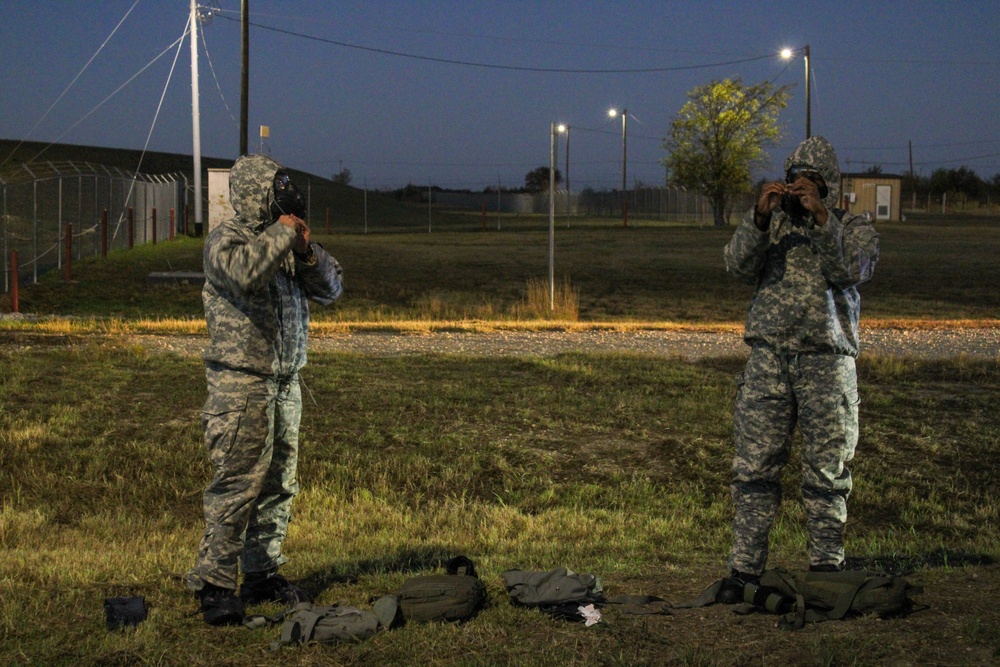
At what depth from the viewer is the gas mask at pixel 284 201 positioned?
4781mm

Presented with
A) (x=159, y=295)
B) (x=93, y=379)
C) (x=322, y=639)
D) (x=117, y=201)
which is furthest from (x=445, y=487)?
(x=117, y=201)

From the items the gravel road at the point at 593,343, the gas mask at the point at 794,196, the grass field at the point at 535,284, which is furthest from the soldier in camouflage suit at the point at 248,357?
the grass field at the point at 535,284

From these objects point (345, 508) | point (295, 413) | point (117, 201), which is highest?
point (117, 201)

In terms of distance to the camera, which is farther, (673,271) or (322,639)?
(673,271)

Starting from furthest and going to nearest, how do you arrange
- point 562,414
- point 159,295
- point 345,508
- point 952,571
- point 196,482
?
point 159,295 → point 562,414 → point 196,482 → point 345,508 → point 952,571

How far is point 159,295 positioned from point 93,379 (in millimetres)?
10135

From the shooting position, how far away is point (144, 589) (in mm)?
5246

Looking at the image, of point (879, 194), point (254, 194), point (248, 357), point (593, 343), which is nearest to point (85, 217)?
point (593, 343)

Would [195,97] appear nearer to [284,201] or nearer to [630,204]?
[284,201]

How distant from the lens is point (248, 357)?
4.71 m

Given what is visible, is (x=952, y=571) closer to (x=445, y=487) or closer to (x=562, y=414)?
(x=445, y=487)

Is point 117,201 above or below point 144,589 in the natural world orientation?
above

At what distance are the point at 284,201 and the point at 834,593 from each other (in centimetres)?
272

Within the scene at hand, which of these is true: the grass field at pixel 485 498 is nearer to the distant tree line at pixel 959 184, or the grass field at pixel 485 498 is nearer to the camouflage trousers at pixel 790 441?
the camouflage trousers at pixel 790 441
